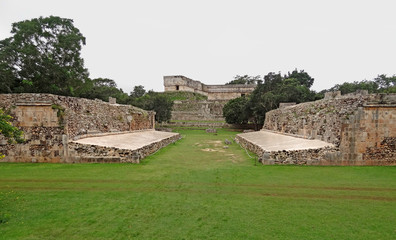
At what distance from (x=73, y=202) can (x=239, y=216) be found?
145 inches

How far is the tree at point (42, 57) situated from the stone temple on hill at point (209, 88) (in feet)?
104

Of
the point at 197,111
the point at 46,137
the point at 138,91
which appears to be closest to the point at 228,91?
the point at 197,111

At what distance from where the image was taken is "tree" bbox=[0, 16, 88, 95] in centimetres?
2412

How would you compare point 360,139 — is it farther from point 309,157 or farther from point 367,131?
point 309,157

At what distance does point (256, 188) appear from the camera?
6.40m

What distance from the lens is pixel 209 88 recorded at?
2500 inches

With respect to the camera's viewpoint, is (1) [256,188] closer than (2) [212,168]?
Yes

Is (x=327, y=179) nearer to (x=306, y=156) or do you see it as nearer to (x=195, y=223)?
(x=306, y=156)

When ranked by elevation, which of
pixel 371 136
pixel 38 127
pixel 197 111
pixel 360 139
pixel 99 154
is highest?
pixel 197 111

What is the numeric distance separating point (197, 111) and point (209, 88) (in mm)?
16195

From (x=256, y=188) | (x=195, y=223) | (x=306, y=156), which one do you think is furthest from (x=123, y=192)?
(x=306, y=156)

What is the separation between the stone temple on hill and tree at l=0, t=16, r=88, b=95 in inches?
1246

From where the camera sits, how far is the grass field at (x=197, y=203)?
13.2ft

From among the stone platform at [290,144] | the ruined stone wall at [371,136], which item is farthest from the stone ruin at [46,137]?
the ruined stone wall at [371,136]
